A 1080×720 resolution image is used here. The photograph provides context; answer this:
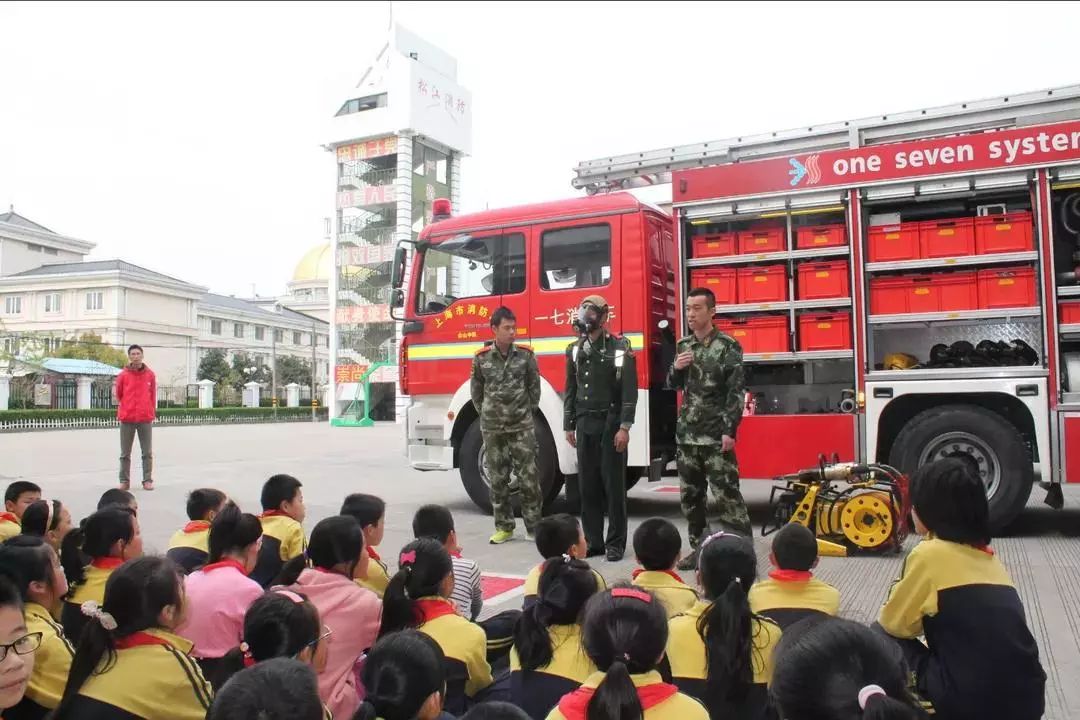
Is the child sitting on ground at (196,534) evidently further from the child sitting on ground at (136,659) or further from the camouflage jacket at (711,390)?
the camouflage jacket at (711,390)

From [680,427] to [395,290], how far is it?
351 centimetres

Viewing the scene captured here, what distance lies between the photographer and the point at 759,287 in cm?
707

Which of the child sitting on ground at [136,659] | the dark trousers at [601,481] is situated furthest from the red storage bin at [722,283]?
the child sitting on ground at [136,659]

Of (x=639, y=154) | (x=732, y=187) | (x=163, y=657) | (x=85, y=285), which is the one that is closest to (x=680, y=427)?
(x=732, y=187)

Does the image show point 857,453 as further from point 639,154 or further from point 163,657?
point 163,657

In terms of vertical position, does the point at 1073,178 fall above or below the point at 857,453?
above

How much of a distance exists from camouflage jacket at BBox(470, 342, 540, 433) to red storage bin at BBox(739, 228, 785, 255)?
2017mm

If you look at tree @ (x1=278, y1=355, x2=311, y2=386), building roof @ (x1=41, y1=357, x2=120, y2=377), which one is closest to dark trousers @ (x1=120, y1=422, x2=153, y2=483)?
building roof @ (x1=41, y1=357, x2=120, y2=377)

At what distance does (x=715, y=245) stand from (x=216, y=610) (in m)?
5.30

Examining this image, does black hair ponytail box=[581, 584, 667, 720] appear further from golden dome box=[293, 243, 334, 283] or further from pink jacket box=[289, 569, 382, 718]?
golden dome box=[293, 243, 334, 283]

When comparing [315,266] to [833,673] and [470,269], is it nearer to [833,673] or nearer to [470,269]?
[470,269]

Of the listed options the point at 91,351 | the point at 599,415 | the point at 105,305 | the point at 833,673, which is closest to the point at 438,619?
the point at 833,673

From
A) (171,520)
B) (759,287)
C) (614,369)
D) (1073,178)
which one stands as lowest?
(171,520)

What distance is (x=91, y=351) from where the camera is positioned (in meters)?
49.9
